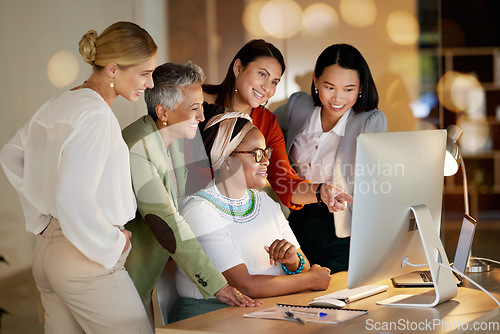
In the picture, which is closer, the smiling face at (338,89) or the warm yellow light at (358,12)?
the smiling face at (338,89)

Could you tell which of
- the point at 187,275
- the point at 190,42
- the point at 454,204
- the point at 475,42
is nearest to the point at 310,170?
the point at 190,42

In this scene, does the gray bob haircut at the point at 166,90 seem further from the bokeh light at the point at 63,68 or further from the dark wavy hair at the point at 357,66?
the dark wavy hair at the point at 357,66

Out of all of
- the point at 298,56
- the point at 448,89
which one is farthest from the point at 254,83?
the point at 448,89

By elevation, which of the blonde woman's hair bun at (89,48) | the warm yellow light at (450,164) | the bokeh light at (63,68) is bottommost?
the warm yellow light at (450,164)

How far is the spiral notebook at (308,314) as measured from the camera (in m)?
1.72

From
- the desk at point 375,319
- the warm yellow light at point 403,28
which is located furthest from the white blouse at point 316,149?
the warm yellow light at point 403,28

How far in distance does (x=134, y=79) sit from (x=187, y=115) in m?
0.35

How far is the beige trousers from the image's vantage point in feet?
6.20

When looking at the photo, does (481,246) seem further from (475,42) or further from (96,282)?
(96,282)

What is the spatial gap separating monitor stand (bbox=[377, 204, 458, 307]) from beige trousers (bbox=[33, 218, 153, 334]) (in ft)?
2.57

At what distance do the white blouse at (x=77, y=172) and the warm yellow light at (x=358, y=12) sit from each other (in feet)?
7.51

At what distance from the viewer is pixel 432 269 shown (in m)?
1.87

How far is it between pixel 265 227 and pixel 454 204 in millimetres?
3601

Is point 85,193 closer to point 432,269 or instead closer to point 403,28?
point 432,269
